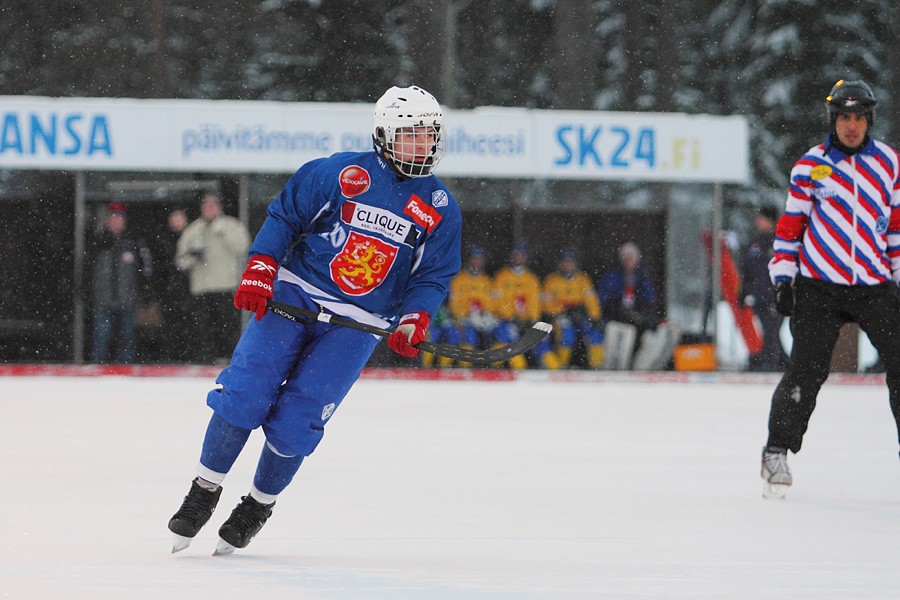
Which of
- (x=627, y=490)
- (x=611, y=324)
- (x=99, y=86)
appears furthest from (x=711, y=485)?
(x=99, y=86)

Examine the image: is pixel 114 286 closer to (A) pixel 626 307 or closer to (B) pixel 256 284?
(A) pixel 626 307

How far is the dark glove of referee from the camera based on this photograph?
4945mm

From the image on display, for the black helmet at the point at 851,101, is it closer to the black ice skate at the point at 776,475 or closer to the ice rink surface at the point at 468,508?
the black ice skate at the point at 776,475

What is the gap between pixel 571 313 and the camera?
12484 millimetres

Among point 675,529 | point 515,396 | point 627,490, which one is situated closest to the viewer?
point 675,529

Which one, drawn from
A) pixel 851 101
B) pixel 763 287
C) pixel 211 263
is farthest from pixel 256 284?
pixel 763 287

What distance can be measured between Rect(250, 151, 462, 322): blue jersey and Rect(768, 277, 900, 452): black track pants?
175 centimetres

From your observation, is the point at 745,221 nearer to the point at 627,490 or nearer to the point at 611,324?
the point at 611,324

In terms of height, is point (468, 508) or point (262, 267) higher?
point (262, 267)

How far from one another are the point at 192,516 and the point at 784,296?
2.48 metres

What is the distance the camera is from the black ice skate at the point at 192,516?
355 cm

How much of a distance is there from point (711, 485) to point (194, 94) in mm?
22245

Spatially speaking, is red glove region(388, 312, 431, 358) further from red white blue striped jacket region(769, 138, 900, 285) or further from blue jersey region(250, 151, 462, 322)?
red white blue striped jacket region(769, 138, 900, 285)

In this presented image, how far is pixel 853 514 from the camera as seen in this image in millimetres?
4551
